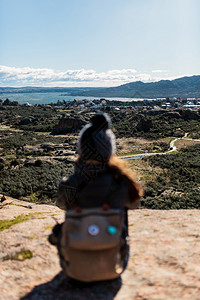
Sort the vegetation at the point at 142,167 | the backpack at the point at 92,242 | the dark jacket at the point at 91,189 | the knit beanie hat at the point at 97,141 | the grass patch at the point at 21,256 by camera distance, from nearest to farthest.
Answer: the backpack at the point at 92,242
the dark jacket at the point at 91,189
the knit beanie hat at the point at 97,141
the grass patch at the point at 21,256
the vegetation at the point at 142,167

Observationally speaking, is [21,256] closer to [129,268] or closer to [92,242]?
[129,268]

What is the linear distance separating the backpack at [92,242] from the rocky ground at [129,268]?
14.9 inches

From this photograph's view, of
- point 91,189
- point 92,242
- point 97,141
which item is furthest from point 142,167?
point 92,242

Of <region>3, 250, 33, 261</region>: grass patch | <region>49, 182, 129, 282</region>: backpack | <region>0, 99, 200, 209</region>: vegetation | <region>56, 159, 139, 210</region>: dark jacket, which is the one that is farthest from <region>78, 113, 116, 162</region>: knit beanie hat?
<region>0, 99, 200, 209</region>: vegetation

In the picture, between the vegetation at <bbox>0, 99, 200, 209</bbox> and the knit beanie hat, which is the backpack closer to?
the knit beanie hat

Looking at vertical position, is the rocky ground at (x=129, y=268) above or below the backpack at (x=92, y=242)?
below

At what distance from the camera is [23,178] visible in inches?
931

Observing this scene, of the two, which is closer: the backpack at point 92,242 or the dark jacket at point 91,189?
the backpack at point 92,242

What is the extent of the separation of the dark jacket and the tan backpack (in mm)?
111

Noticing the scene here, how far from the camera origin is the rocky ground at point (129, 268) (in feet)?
8.39

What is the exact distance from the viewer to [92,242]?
85.9 inches

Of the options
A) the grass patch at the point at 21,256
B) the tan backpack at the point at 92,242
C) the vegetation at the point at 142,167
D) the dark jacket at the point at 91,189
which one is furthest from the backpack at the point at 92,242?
the vegetation at the point at 142,167

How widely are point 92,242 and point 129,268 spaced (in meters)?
1.33

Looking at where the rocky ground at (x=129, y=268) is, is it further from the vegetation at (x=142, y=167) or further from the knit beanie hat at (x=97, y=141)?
the vegetation at (x=142, y=167)
